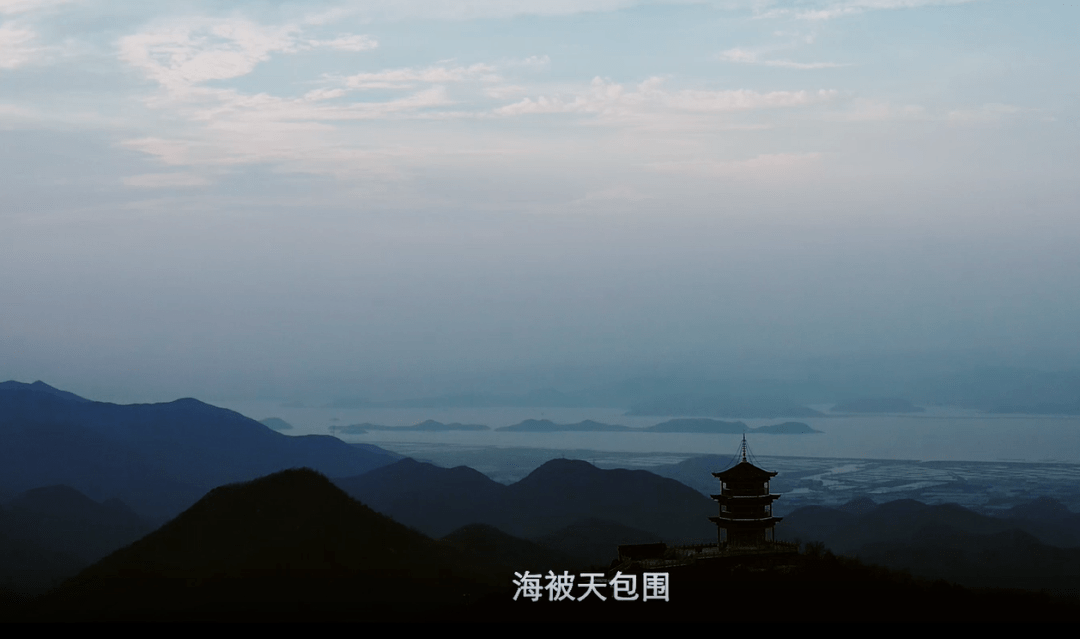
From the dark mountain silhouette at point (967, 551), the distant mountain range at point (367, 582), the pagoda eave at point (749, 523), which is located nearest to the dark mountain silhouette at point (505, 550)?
the distant mountain range at point (367, 582)

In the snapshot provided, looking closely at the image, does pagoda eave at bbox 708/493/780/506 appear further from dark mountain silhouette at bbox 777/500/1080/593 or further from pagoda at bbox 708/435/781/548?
dark mountain silhouette at bbox 777/500/1080/593

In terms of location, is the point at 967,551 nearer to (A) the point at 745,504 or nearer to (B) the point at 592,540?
(B) the point at 592,540

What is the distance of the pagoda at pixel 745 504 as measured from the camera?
65.6 metres

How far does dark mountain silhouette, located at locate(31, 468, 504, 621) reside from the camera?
87.9m

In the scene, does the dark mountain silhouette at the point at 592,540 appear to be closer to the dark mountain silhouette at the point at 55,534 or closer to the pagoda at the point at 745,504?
the dark mountain silhouette at the point at 55,534

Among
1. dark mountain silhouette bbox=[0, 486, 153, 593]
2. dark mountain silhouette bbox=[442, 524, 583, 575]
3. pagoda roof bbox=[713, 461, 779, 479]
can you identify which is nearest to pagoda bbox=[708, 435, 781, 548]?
pagoda roof bbox=[713, 461, 779, 479]

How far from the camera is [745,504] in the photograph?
65.7 metres

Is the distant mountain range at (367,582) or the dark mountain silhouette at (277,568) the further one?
the dark mountain silhouette at (277,568)

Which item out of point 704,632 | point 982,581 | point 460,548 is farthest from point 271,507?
point 982,581

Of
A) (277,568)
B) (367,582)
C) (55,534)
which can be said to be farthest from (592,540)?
(55,534)

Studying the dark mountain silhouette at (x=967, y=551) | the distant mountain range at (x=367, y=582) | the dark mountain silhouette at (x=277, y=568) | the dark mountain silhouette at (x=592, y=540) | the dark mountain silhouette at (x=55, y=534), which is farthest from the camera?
the dark mountain silhouette at (x=592, y=540)

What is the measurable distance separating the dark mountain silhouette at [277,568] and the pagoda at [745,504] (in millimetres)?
27937

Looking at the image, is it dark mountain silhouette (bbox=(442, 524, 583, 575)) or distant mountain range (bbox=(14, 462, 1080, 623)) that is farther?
dark mountain silhouette (bbox=(442, 524, 583, 575))

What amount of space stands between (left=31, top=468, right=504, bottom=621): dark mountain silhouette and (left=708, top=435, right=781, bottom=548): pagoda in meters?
27.9
